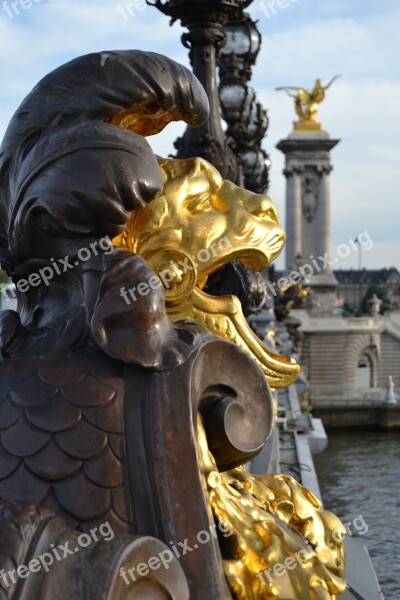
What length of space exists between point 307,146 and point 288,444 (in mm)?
48499

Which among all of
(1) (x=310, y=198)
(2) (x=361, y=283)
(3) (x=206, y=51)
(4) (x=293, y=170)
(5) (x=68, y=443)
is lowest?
(5) (x=68, y=443)

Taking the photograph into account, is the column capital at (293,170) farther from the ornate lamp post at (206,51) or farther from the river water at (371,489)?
the ornate lamp post at (206,51)

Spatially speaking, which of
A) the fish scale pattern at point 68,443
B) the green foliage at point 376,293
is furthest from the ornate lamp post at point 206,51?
the green foliage at point 376,293

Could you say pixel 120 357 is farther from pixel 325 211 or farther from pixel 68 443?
pixel 325 211

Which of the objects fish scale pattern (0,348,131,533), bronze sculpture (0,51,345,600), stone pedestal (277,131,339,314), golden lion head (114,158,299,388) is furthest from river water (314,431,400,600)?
stone pedestal (277,131,339,314)

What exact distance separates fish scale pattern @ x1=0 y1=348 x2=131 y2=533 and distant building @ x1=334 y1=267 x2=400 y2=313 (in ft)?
299

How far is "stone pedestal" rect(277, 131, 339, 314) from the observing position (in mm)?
58531

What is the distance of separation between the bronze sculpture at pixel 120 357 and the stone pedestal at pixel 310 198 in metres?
56.3

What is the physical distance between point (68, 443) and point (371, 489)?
20.3 metres

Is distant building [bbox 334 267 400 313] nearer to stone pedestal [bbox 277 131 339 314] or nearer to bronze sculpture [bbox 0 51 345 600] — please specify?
stone pedestal [bbox 277 131 339 314]

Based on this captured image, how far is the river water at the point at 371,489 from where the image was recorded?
41.8 ft

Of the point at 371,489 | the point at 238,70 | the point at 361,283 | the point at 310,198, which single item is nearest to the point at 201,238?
the point at 238,70

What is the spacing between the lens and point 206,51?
687 centimetres

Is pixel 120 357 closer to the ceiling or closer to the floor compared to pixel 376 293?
closer to the floor
